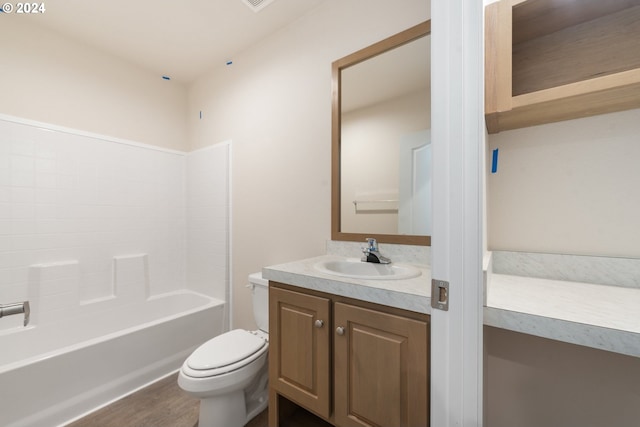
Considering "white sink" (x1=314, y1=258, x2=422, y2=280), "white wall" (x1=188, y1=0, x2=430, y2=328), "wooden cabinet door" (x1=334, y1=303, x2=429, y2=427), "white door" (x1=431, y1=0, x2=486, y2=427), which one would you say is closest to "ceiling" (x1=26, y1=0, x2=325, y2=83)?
"white wall" (x1=188, y1=0, x2=430, y2=328)

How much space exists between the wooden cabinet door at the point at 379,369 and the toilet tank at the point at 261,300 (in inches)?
32.5

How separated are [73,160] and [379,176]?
234 centimetres

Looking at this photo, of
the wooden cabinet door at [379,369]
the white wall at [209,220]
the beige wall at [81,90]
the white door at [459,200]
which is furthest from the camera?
the white wall at [209,220]

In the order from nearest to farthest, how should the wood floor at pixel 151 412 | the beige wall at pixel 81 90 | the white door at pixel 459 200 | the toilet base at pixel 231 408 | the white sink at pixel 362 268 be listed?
the white door at pixel 459 200 < the white sink at pixel 362 268 < the toilet base at pixel 231 408 < the wood floor at pixel 151 412 < the beige wall at pixel 81 90

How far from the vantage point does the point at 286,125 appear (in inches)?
74.0

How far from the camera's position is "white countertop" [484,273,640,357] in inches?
24.4

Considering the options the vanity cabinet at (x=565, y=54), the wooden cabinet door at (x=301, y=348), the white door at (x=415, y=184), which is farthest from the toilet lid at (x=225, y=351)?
the vanity cabinet at (x=565, y=54)

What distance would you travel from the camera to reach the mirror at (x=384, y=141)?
4.48 feet

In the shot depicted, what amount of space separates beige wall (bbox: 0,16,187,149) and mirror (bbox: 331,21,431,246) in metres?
1.90

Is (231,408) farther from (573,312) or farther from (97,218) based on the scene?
(97,218)

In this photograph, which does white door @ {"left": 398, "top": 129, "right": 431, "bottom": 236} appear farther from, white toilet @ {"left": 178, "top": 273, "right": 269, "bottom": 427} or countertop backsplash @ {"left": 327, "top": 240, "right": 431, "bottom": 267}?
white toilet @ {"left": 178, "top": 273, "right": 269, "bottom": 427}

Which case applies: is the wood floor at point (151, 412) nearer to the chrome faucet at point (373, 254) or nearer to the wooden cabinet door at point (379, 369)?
the wooden cabinet door at point (379, 369)

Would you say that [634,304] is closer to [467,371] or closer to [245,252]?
[467,371]

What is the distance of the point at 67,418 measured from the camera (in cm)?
151
